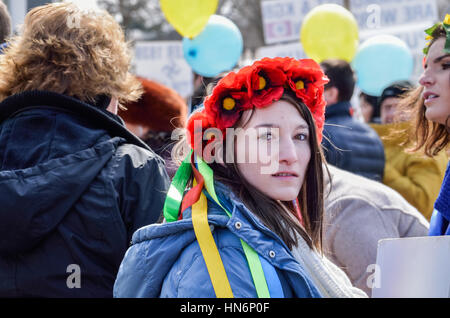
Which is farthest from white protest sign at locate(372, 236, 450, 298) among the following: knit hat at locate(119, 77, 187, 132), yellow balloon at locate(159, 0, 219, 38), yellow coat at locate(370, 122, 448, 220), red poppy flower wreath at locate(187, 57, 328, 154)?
yellow balloon at locate(159, 0, 219, 38)

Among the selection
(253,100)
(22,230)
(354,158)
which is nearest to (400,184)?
(354,158)

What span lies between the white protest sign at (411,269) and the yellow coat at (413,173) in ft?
6.50

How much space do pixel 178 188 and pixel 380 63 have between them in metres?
3.54

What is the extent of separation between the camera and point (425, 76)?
2492mm

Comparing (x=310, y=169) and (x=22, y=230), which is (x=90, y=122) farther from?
(x=310, y=169)

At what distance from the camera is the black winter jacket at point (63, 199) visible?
Result: 6.53 ft

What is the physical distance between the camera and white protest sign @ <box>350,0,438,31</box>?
20.2 ft

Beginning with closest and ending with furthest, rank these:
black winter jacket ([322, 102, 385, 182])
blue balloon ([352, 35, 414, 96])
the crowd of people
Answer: the crowd of people → black winter jacket ([322, 102, 385, 182]) → blue balloon ([352, 35, 414, 96])

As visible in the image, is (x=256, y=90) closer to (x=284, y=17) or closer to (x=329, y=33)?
(x=329, y=33)

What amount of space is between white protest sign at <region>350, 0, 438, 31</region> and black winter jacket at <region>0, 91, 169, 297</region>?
15.1 feet

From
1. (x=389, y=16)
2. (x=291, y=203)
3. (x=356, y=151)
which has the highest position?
(x=389, y=16)

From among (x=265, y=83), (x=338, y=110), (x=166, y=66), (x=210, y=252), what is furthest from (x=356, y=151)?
(x=166, y=66)

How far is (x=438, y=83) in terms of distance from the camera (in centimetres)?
244

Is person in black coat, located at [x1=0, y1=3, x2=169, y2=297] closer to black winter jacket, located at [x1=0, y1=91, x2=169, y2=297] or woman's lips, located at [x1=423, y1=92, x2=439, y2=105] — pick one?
black winter jacket, located at [x1=0, y1=91, x2=169, y2=297]
